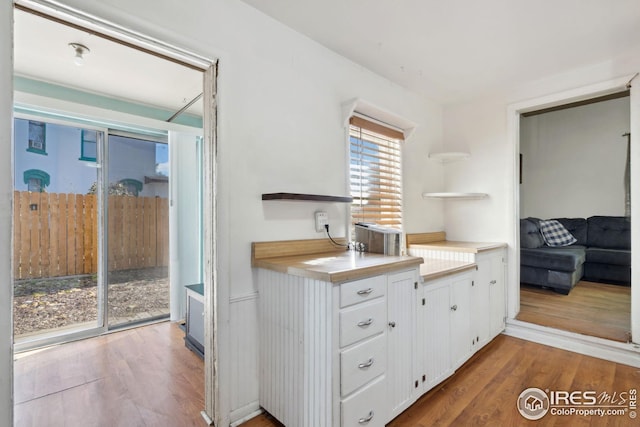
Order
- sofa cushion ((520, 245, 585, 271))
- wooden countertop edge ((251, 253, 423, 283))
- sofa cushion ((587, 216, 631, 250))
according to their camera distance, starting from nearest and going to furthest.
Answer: wooden countertop edge ((251, 253, 423, 283)) < sofa cushion ((520, 245, 585, 271)) < sofa cushion ((587, 216, 631, 250))

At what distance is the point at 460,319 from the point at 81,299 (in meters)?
3.47

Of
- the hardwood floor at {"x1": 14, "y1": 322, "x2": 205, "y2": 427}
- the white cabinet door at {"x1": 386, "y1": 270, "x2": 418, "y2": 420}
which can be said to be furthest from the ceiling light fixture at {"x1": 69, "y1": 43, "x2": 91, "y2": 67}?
the white cabinet door at {"x1": 386, "y1": 270, "x2": 418, "y2": 420}

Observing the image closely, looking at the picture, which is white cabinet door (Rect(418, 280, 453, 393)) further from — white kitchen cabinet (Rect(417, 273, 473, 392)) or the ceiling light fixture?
the ceiling light fixture

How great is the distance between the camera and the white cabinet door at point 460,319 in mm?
2156

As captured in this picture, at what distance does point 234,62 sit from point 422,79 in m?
1.77

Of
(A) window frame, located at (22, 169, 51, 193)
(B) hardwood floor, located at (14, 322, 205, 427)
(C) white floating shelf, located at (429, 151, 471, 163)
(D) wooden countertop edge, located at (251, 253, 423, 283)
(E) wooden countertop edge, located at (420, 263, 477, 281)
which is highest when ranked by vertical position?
(C) white floating shelf, located at (429, 151, 471, 163)

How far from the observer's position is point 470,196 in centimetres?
304

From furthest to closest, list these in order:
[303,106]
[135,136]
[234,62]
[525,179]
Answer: [525,179]
[135,136]
[303,106]
[234,62]

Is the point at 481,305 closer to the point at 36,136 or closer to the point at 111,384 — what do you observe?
the point at 111,384

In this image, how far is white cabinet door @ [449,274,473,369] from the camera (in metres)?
2.16

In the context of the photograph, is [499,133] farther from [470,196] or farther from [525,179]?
Answer: [525,179]

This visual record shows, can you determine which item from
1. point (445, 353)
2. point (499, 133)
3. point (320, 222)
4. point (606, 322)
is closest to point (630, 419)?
point (445, 353)

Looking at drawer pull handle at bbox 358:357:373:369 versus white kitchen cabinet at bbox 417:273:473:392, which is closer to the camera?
drawer pull handle at bbox 358:357:373:369

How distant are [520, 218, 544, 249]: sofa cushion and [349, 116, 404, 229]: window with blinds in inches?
97.7
